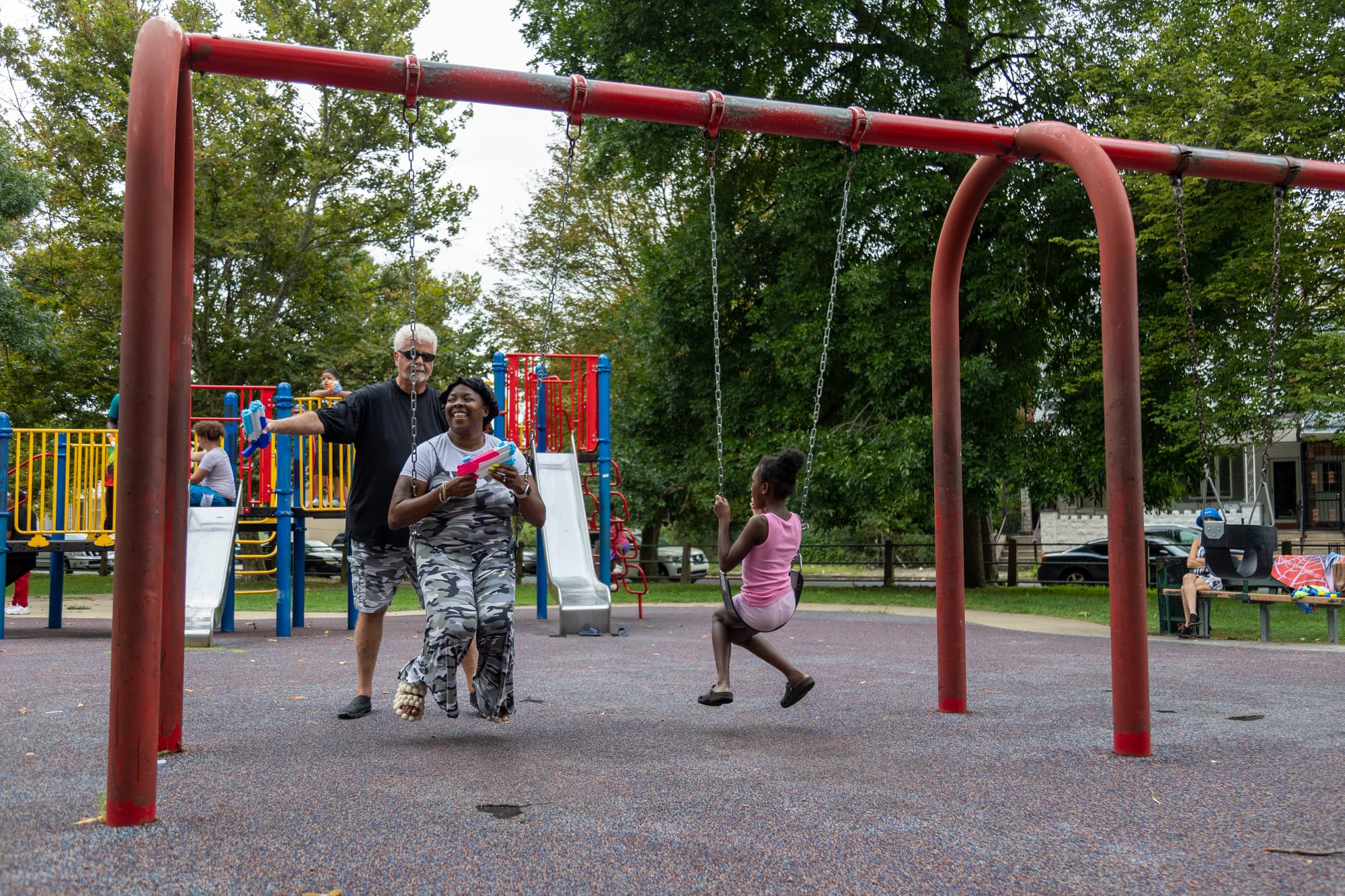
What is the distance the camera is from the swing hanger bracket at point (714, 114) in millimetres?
5496

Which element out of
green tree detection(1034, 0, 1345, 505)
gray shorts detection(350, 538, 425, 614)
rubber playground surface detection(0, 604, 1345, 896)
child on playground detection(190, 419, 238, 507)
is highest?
green tree detection(1034, 0, 1345, 505)

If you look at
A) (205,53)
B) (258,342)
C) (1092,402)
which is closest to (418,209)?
(258,342)

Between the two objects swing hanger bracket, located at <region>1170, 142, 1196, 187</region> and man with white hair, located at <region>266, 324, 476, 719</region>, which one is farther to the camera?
swing hanger bracket, located at <region>1170, 142, 1196, 187</region>

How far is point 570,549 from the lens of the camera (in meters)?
12.2

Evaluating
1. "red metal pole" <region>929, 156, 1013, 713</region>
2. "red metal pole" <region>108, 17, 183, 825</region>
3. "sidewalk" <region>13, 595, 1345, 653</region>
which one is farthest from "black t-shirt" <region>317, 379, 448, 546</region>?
"sidewalk" <region>13, 595, 1345, 653</region>

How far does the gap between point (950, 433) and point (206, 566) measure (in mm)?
7296

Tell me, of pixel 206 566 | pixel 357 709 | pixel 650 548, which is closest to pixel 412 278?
pixel 357 709

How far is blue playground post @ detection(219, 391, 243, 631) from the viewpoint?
11.6m

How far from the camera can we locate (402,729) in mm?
5441

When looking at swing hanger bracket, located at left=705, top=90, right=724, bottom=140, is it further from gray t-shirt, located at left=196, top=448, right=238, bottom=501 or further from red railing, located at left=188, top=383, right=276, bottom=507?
gray t-shirt, located at left=196, top=448, right=238, bottom=501

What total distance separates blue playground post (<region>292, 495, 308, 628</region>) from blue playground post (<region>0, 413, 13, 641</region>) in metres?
2.77

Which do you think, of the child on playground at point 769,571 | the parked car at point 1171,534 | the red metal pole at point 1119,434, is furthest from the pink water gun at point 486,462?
the parked car at point 1171,534

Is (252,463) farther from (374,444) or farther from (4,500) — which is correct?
(374,444)

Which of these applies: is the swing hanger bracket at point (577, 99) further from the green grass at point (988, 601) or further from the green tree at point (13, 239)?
the green tree at point (13, 239)
